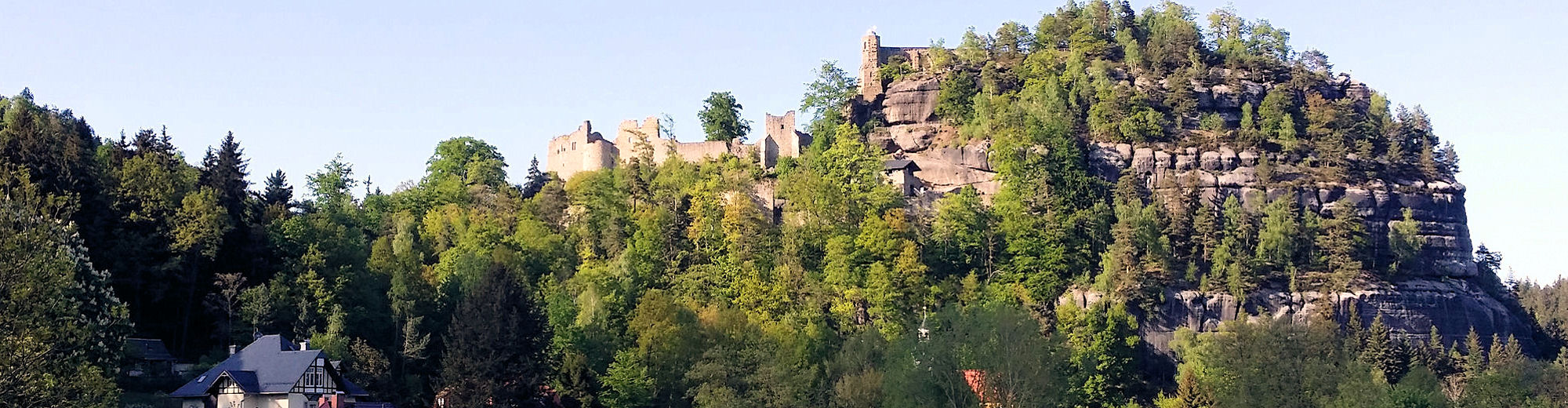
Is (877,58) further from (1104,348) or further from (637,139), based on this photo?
(1104,348)

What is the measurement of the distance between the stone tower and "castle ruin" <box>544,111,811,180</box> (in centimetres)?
489

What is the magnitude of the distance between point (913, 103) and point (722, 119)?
13.3 metres

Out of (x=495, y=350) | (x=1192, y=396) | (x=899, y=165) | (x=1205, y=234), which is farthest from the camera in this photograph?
(x=899, y=165)

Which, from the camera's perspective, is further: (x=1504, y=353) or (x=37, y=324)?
(x=1504, y=353)

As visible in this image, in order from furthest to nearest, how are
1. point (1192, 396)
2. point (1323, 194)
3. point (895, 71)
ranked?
point (895, 71), point (1323, 194), point (1192, 396)

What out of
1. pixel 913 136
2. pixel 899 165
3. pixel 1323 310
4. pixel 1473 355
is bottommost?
pixel 1473 355

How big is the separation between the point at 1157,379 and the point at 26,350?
204 feet

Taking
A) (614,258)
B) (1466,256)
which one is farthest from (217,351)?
(1466,256)

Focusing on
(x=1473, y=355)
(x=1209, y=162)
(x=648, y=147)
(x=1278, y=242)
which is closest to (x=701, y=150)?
(x=648, y=147)

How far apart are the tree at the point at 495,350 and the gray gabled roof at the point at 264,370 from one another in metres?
3.49

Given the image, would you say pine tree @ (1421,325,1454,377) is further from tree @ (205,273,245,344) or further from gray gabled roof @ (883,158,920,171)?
tree @ (205,273,245,344)

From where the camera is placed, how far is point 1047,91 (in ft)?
319

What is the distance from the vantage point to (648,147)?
102375 millimetres

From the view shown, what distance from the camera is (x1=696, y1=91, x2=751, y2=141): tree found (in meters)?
111
